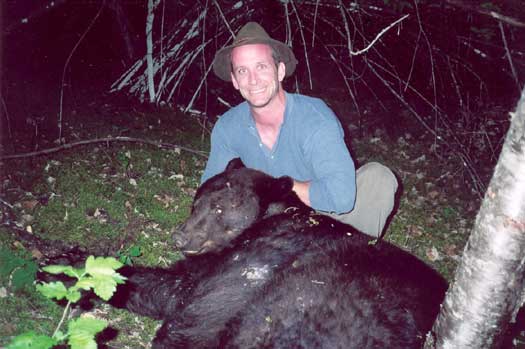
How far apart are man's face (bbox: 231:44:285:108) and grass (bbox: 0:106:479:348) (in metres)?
1.88

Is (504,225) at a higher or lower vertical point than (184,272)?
higher

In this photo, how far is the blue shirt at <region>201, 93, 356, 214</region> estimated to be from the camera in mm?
3582

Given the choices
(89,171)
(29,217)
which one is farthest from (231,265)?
(89,171)

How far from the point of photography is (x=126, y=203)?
16.8 ft

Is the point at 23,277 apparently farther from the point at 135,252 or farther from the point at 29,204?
the point at 29,204

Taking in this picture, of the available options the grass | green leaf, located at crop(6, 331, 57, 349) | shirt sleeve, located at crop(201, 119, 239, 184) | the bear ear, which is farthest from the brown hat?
green leaf, located at crop(6, 331, 57, 349)

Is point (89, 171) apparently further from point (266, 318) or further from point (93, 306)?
point (266, 318)

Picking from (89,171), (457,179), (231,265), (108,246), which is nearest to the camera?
(231,265)

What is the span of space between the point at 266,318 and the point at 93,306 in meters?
1.64

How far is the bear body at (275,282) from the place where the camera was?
2.52 meters

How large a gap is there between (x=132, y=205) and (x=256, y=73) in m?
2.34

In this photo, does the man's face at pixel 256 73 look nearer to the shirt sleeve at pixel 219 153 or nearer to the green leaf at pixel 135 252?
the shirt sleeve at pixel 219 153

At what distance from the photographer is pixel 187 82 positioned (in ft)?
29.4

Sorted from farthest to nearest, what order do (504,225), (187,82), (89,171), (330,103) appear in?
(330,103)
(187,82)
(89,171)
(504,225)
